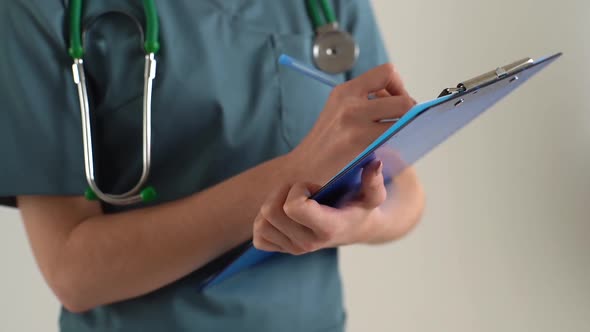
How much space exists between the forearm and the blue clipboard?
39 millimetres

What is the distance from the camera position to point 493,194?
1.23 meters

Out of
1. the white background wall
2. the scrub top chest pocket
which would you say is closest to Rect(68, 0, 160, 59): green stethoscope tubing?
the scrub top chest pocket

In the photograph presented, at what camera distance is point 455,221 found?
1.26 metres

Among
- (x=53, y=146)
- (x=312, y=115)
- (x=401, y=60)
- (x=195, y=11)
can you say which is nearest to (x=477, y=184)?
(x=401, y=60)

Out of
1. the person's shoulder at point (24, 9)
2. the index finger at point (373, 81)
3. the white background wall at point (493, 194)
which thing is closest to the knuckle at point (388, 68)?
the index finger at point (373, 81)

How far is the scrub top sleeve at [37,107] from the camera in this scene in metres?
0.56

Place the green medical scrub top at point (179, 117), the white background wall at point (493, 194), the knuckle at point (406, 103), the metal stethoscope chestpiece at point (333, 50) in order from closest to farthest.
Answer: the knuckle at point (406, 103) → the green medical scrub top at point (179, 117) → the metal stethoscope chestpiece at point (333, 50) → the white background wall at point (493, 194)

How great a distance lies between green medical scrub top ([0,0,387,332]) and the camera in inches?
22.6

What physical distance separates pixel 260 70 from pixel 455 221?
0.74m

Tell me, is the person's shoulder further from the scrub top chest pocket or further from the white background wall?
the white background wall

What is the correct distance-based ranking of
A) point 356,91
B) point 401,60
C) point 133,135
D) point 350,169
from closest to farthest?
point 350,169
point 356,91
point 133,135
point 401,60

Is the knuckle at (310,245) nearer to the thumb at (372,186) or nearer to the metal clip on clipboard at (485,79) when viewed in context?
the thumb at (372,186)

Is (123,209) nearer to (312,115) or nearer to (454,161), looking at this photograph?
(312,115)

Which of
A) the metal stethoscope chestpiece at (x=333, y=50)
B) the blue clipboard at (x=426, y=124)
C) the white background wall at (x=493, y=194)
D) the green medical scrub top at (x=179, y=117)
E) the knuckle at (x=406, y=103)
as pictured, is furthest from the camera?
the white background wall at (x=493, y=194)
